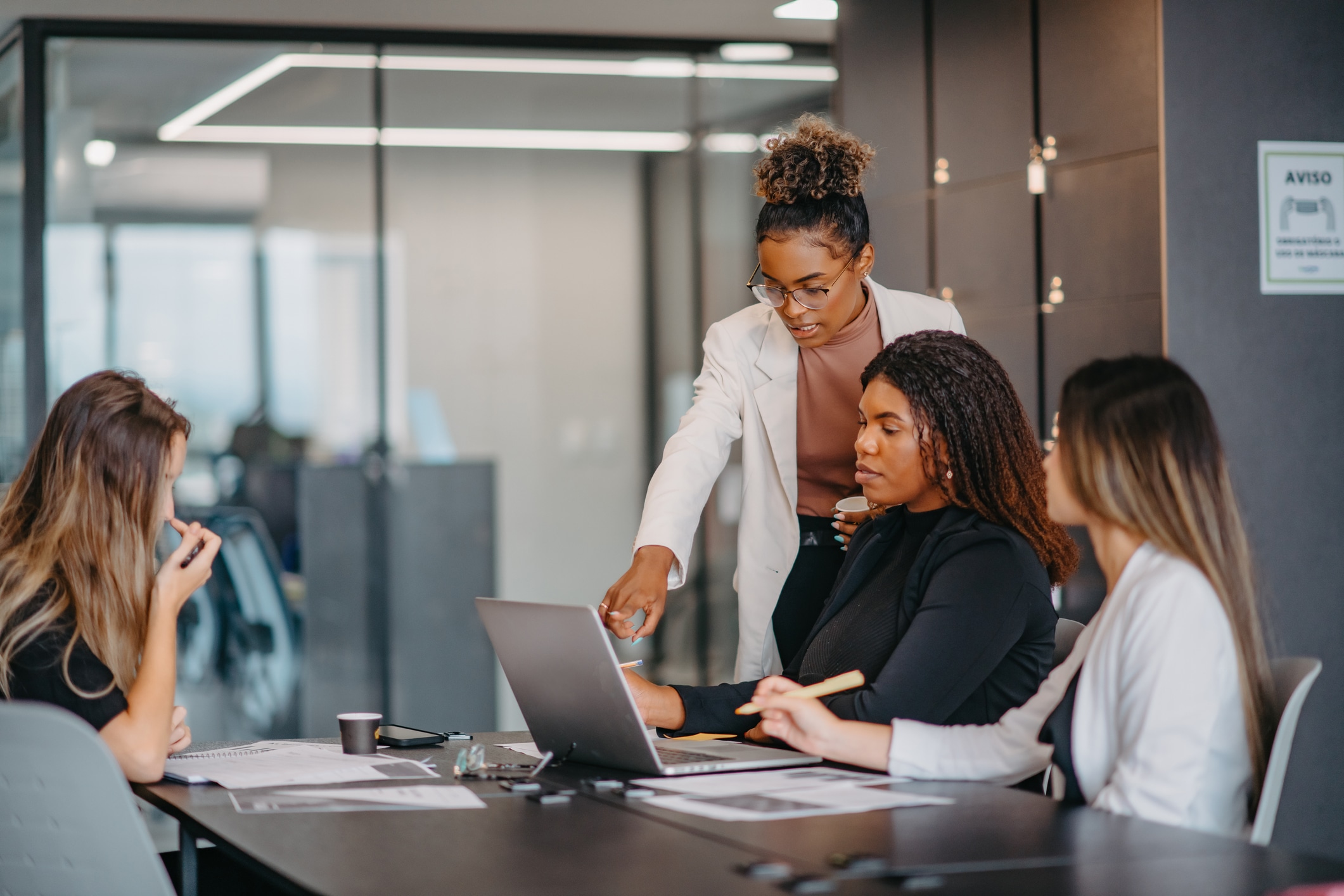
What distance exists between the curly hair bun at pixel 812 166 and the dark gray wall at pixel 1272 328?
118cm

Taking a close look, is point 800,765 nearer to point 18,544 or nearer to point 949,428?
point 949,428

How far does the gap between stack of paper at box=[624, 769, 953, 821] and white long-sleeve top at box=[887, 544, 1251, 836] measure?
21 centimetres

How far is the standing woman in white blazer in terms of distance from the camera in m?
2.74

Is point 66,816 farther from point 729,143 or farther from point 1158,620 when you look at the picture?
point 729,143

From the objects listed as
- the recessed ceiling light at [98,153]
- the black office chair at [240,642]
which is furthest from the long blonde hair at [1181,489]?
the recessed ceiling light at [98,153]

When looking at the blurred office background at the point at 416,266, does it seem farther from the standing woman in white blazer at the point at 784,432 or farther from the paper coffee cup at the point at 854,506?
the paper coffee cup at the point at 854,506

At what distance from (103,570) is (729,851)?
110 centimetres

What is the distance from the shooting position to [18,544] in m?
2.08

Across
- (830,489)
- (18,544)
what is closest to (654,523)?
(830,489)

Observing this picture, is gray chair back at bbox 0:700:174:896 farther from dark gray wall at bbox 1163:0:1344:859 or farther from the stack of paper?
dark gray wall at bbox 1163:0:1344:859

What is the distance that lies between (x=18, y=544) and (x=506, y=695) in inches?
144

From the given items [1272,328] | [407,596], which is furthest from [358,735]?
[407,596]

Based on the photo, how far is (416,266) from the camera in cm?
→ 548

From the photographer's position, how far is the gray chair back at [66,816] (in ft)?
5.14
